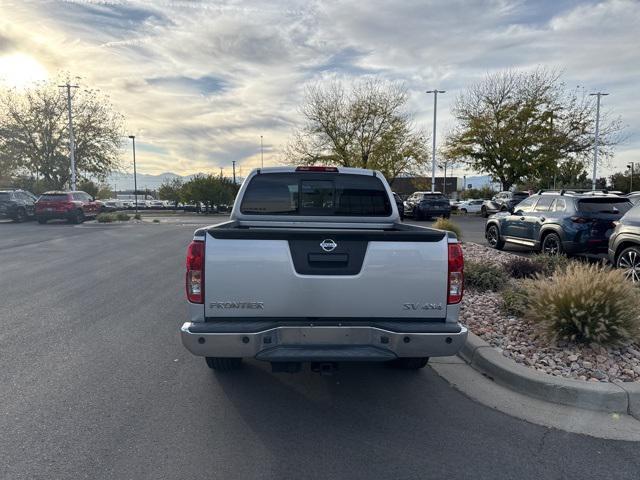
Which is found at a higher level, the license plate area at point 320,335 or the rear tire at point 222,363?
the license plate area at point 320,335

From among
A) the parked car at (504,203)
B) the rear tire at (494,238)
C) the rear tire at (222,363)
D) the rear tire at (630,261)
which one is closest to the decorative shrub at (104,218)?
the rear tire at (494,238)

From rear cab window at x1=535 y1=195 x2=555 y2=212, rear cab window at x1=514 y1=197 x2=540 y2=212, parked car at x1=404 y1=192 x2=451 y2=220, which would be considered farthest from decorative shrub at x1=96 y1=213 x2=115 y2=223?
rear cab window at x1=535 y1=195 x2=555 y2=212

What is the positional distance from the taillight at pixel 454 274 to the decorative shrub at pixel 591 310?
1.82 m

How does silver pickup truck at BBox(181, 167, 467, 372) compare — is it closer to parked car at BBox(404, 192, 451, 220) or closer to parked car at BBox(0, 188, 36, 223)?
parked car at BBox(404, 192, 451, 220)

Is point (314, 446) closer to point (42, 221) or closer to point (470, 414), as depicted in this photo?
point (470, 414)

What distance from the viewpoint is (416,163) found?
1460 inches

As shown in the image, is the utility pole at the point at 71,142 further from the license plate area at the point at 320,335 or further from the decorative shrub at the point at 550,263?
the license plate area at the point at 320,335

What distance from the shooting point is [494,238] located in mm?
13070

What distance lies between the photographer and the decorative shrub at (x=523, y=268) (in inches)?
305

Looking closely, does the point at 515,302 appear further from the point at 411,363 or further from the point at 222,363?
the point at 222,363

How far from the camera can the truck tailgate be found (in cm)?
313

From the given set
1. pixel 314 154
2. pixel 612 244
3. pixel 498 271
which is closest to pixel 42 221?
pixel 314 154

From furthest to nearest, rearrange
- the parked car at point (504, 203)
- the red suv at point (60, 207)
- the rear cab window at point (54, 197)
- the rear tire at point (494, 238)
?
the parked car at point (504, 203) → the rear cab window at point (54, 197) → the red suv at point (60, 207) → the rear tire at point (494, 238)

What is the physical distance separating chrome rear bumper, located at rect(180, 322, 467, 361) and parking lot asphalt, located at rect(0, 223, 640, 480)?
0.60 metres
